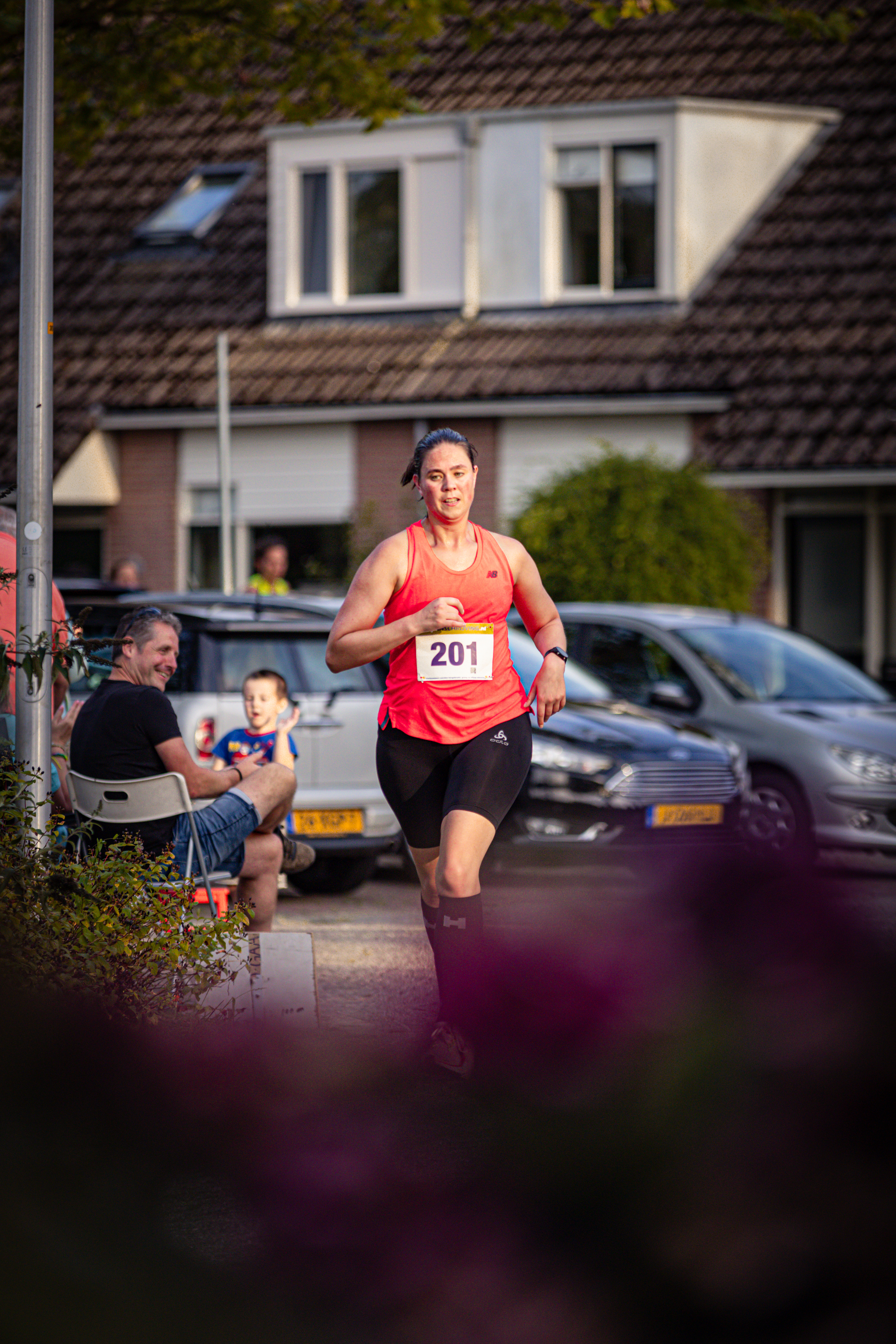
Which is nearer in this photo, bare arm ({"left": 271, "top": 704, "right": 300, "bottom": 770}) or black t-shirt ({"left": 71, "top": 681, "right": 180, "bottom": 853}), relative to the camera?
black t-shirt ({"left": 71, "top": 681, "right": 180, "bottom": 853})

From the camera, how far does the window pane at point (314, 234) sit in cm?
2112

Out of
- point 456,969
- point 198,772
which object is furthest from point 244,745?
point 456,969

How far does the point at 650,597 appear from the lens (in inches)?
621

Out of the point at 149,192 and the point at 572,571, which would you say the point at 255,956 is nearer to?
the point at 572,571

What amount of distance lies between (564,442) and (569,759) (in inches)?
365

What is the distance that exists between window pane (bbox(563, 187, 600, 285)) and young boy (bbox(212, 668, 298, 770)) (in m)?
12.7

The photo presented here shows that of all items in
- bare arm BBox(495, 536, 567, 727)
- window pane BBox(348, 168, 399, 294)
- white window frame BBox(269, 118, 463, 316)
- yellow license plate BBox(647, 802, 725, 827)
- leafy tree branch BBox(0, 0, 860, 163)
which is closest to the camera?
bare arm BBox(495, 536, 567, 727)

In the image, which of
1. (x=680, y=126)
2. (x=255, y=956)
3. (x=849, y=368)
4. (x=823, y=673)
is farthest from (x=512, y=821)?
(x=680, y=126)

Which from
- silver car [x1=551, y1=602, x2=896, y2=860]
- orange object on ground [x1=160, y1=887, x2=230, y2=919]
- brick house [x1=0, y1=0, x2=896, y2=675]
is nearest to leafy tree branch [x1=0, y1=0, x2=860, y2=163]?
silver car [x1=551, y1=602, x2=896, y2=860]

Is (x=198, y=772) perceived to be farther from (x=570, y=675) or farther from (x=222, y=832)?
(x=570, y=675)

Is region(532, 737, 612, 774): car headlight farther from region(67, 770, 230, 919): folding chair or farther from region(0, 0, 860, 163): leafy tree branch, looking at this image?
region(67, 770, 230, 919): folding chair

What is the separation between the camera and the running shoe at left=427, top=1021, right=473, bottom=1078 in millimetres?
1139

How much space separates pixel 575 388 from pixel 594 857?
12450mm

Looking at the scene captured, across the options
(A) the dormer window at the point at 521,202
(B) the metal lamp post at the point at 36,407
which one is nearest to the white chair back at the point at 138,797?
(B) the metal lamp post at the point at 36,407
